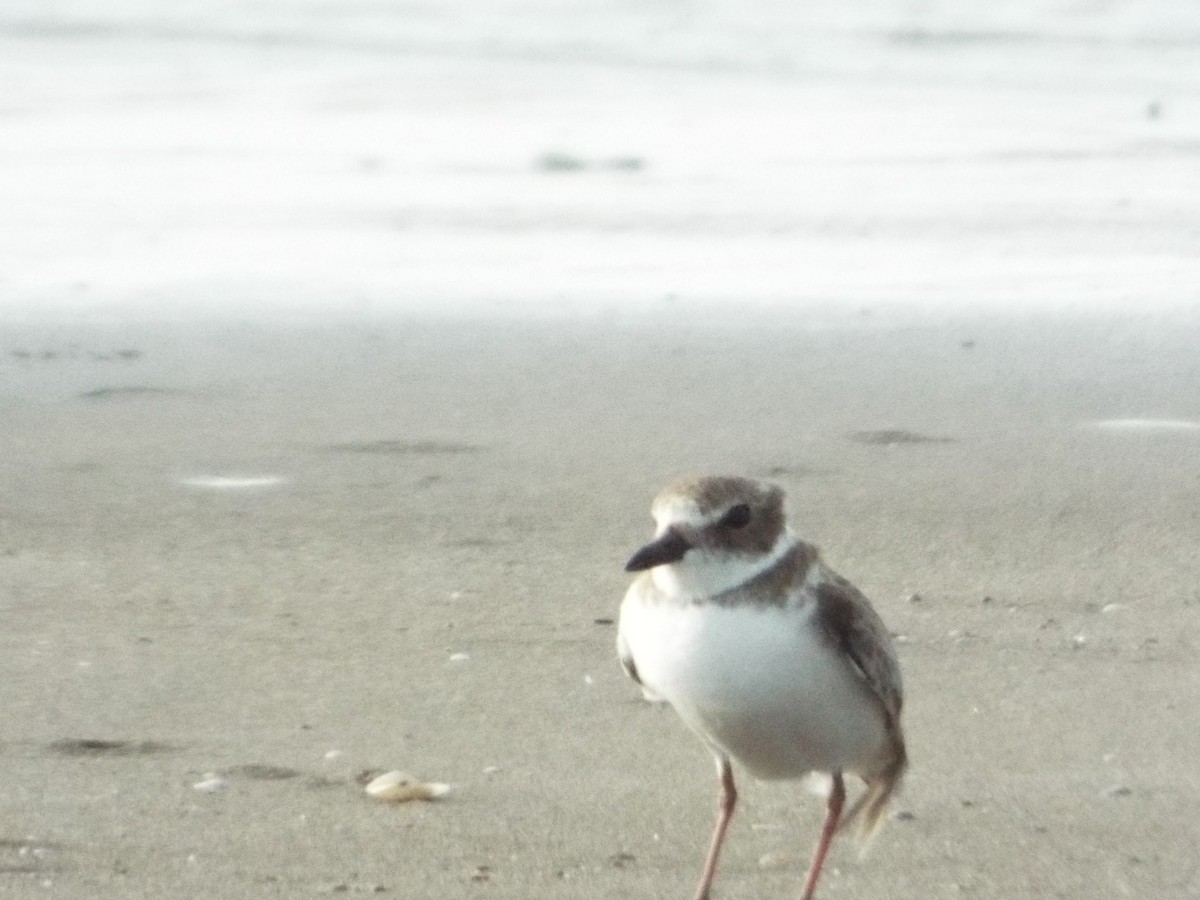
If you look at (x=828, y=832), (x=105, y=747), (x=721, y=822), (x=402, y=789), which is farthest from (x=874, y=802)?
(x=105, y=747)

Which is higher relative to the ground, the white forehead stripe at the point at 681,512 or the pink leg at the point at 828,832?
the white forehead stripe at the point at 681,512

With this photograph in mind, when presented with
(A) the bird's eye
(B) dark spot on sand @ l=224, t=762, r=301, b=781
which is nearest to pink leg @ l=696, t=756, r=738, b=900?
(A) the bird's eye

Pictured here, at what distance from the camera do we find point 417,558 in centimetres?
657

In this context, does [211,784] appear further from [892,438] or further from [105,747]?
[892,438]

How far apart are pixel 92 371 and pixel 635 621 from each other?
4289 millimetres

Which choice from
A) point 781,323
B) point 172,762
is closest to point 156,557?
point 172,762

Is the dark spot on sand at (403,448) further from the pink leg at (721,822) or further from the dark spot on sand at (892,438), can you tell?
the pink leg at (721,822)

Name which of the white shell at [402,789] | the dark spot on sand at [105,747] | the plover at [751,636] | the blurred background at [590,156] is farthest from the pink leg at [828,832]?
the blurred background at [590,156]

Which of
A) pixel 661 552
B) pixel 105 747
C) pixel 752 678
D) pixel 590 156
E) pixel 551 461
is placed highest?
pixel 661 552

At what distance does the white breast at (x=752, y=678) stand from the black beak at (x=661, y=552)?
92 millimetres

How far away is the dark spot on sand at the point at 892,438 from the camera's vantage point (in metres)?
7.61

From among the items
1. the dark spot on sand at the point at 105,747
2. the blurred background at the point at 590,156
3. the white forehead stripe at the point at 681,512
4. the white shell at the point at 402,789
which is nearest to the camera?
the white forehead stripe at the point at 681,512

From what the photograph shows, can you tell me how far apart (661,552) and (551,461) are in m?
3.13

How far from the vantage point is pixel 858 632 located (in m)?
4.43
